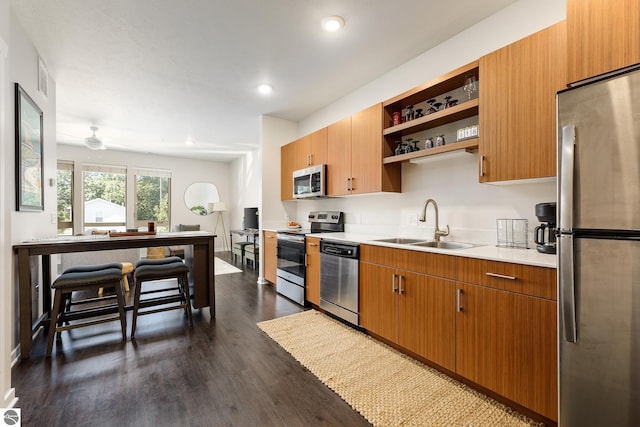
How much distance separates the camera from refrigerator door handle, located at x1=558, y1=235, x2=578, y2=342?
1.17 m

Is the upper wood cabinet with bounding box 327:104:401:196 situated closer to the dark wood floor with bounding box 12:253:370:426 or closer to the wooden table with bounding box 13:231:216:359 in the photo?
the wooden table with bounding box 13:231:216:359

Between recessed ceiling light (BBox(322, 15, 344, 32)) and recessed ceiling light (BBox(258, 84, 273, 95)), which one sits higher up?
recessed ceiling light (BBox(258, 84, 273, 95))

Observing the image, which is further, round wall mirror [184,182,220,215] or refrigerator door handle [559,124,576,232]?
round wall mirror [184,182,220,215]

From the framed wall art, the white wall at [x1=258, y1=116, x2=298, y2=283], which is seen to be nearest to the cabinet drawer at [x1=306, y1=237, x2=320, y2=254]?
the white wall at [x1=258, y1=116, x2=298, y2=283]

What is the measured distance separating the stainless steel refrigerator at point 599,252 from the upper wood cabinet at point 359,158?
5.32 feet

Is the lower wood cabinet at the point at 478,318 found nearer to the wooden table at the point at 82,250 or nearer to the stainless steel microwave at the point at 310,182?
the stainless steel microwave at the point at 310,182

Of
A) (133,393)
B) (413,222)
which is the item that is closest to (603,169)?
(413,222)

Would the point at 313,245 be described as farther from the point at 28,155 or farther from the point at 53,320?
the point at 28,155

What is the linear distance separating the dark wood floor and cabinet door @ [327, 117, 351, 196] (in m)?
1.80

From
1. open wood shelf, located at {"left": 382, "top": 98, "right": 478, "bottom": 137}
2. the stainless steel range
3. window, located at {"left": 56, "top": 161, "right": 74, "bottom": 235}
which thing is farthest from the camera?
window, located at {"left": 56, "top": 161, "right": 74, "bottom": 235}

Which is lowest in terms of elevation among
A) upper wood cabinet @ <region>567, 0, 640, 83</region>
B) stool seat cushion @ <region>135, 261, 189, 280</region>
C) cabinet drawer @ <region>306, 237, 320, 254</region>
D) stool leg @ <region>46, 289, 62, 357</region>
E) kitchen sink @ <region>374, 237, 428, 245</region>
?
stool leg @ <region>46, 289, 62, 357</region>

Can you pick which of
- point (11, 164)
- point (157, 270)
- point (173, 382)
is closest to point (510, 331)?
point (173, 382)

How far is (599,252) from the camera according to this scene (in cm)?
111

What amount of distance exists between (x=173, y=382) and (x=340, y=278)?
61.8 inches
